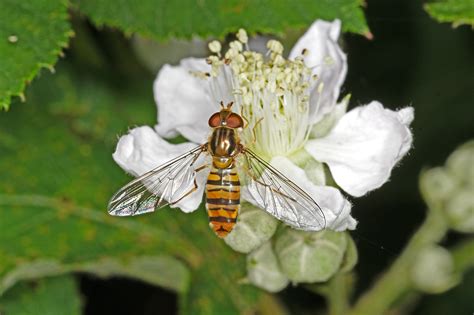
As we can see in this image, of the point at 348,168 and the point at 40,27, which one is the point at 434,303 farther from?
the point at 40,27

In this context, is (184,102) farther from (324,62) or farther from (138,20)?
(324,62)

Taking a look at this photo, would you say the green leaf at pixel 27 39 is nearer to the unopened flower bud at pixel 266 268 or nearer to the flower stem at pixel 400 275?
the unopened flower bud at pixel 266 268

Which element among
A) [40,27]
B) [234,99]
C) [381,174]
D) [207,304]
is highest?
[40,27]

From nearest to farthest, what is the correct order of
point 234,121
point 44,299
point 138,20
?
point 234,121
point 138,20
point 44,299

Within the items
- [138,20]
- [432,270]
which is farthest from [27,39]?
[432,270]

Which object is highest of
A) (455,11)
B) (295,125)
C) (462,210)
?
(455,11)

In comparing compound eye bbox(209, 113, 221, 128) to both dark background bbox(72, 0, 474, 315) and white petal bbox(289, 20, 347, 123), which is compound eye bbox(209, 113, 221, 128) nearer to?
white petal bbox(289, 20, 347, 123)

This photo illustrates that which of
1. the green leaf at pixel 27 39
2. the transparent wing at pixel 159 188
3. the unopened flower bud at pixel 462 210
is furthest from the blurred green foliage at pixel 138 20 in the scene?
the unopened flower bud at pixel 462 210

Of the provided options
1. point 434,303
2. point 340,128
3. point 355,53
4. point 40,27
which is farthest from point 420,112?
point 40,27
